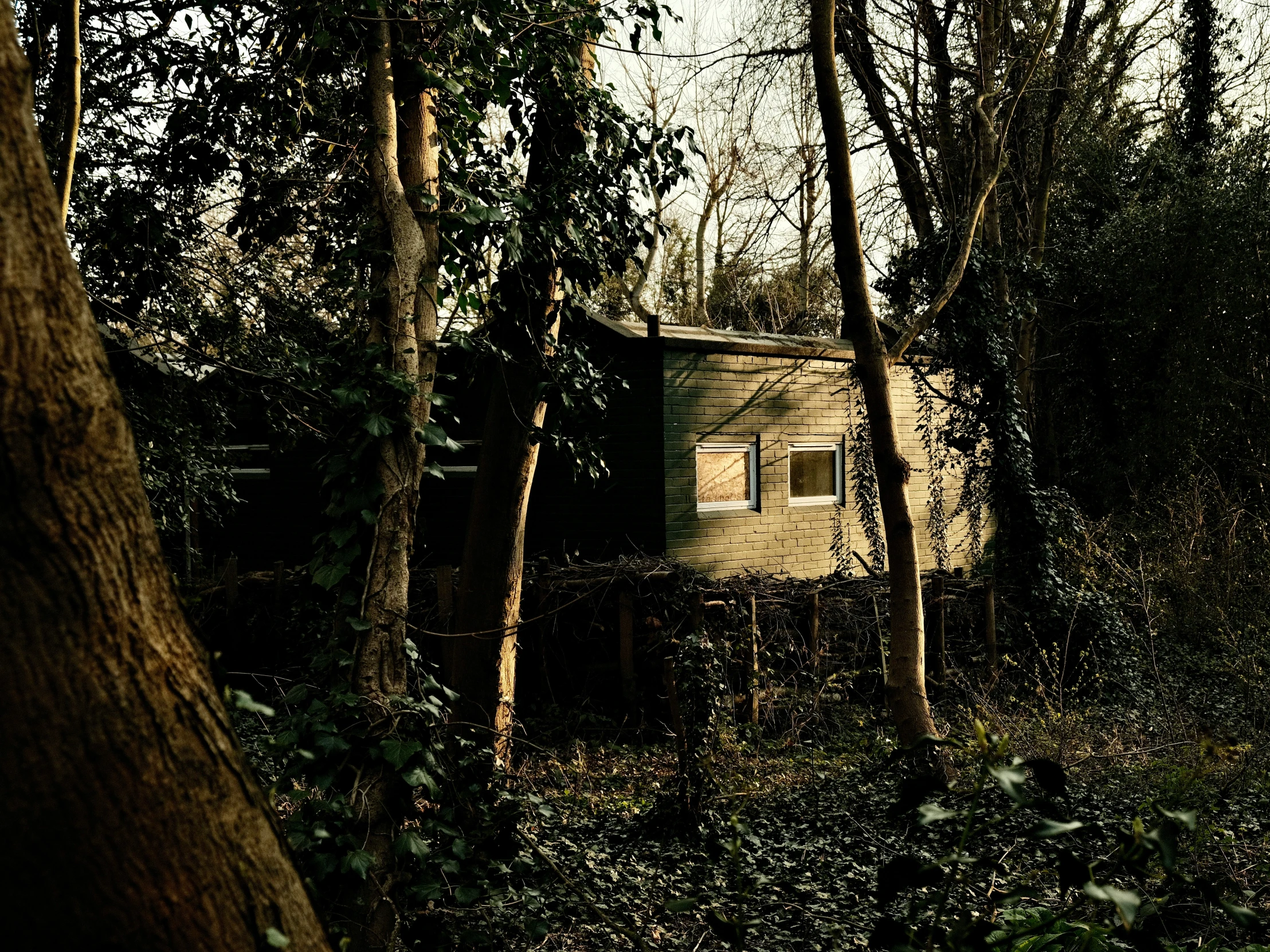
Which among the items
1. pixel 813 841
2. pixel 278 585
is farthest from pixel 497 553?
pixel 278 585

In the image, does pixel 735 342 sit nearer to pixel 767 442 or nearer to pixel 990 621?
pixel 767 442

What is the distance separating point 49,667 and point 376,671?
111 inches

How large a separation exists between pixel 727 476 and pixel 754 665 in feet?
13.1

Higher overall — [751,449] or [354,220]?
[354,220]

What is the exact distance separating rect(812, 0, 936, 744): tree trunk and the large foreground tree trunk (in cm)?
594

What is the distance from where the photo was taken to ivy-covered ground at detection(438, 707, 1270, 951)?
4.20 metres

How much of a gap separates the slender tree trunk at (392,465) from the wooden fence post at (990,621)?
795 cm

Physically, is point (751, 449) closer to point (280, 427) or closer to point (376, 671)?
point (280, 427)

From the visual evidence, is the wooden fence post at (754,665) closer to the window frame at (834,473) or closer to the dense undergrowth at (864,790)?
the dense undergrowth at (864,790)

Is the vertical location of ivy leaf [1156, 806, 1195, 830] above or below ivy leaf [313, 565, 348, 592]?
below

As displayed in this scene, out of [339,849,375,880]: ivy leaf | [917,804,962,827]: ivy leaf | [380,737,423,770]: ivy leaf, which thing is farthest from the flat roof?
[917,804,962,827]: ivy leaf

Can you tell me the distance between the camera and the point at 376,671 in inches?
158

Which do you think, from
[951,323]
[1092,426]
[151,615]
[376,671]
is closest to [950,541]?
[1092,426]

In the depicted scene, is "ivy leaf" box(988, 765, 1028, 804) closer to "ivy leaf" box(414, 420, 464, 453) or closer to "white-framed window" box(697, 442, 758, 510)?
"ivy leaf" box(414, 420, 464, 453)
